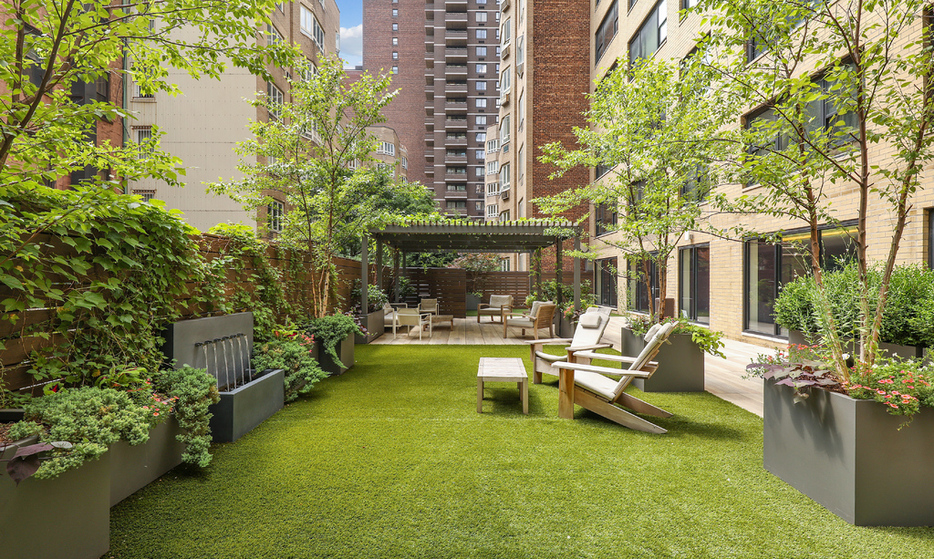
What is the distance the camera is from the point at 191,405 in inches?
121

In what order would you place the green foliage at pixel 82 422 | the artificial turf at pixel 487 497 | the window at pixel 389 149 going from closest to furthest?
the green foliage at pixel 82 422 < the artificial turf at pixel 487 497 < the window at pixel 389 149

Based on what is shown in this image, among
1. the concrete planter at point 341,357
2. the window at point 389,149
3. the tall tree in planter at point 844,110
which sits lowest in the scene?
the concrete planter at point 341,357

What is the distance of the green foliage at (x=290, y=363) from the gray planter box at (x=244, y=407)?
183 millimetres

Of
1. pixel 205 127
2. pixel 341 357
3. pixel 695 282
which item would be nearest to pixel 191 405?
pixel 341 357

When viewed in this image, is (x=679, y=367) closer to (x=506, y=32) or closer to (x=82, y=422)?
(x=82, y=422)

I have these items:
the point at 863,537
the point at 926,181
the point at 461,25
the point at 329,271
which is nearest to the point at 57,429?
the point at 863,537

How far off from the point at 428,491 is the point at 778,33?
365 centimetres

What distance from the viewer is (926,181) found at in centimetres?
559

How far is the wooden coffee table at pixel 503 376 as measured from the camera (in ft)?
15.0

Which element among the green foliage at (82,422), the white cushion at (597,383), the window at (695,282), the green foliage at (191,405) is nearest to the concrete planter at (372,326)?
the white cushion at (597,383)

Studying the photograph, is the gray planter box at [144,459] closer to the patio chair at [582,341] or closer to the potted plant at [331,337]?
the potted plant at [331,337]

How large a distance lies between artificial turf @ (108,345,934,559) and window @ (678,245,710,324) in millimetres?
7636

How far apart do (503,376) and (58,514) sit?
3.43m

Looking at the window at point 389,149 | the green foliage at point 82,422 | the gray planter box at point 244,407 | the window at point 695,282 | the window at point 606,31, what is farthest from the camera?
the window at point 389,149
